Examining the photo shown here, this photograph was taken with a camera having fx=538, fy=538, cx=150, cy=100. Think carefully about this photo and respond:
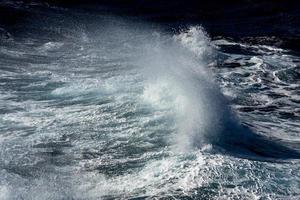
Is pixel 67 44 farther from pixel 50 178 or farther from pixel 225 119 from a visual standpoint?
pixel 50 178

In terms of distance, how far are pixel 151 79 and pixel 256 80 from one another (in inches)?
109

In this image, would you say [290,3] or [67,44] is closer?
[67,44]

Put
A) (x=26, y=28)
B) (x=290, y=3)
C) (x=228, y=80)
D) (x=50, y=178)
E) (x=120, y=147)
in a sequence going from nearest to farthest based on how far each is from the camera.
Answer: (x=50, y=178), (x=120, y=147), (x=228, y=80), (x=26, y=28), (x=290, y=3)

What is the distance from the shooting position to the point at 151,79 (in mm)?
11992

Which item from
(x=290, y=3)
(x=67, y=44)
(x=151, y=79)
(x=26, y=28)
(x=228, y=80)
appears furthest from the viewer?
(x=290, y=3)

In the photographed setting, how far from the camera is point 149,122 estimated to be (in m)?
9.34

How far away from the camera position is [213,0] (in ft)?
86.4

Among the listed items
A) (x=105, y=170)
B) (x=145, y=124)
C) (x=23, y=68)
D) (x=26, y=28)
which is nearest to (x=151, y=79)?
(x=145, y=124)

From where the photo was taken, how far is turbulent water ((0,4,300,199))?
22.1 ft

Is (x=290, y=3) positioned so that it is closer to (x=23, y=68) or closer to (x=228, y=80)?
(x=228, y=80)

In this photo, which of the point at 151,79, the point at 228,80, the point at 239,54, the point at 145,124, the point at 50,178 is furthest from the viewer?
the point at 239,54

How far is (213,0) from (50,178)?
20683 millimetres

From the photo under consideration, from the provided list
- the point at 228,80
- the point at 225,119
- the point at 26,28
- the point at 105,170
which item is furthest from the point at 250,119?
the point at 26,28

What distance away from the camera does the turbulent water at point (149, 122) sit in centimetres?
672
